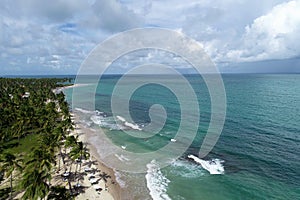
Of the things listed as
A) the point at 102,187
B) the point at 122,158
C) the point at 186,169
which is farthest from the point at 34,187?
the point at 186,169

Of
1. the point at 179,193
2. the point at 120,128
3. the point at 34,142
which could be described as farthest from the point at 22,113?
the point at 179,193

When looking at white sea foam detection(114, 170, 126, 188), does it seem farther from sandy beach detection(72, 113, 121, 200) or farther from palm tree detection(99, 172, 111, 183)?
palm tree detection(99, 172, 111, 183)

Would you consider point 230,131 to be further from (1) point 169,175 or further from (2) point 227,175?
(1) point 169,175

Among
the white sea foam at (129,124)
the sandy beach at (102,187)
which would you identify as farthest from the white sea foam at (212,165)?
the white sea foam at (129,124)

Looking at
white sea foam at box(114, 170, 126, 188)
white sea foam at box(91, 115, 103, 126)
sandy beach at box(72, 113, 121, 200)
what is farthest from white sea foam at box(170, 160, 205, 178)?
white sea foam at box(91, 115, 103, 126)

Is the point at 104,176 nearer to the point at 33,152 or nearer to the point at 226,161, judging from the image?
the point at 33,152

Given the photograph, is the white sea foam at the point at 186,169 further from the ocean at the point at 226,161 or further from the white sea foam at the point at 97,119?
the white sea foam at the point at 97,119
